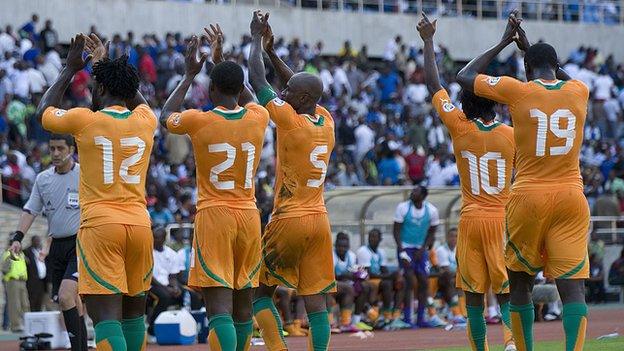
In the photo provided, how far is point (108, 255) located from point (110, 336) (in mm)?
620

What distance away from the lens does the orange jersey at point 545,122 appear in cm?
1156

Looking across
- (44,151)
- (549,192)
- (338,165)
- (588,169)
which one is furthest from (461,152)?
(588,169)

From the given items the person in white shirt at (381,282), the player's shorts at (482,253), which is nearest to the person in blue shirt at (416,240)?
the person in white shirt at (381,282)

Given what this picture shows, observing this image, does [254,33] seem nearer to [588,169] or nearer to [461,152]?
[461,152]

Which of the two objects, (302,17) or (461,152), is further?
(302,17)

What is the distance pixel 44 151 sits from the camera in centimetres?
2627

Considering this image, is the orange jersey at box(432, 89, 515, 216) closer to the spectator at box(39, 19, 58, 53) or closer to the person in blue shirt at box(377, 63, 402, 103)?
the spectator at box(39, 19, 58, 53)

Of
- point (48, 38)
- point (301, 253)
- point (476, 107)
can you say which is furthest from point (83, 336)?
point (48, 38)

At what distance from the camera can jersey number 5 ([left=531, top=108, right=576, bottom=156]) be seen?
38.0 feet

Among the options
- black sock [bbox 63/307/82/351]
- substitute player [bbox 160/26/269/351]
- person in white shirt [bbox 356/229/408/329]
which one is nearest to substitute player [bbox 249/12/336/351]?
substitute player [bbox 160/26/269/351]

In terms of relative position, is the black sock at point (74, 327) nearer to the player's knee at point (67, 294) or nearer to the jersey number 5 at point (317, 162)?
the player's knee at point (67, 294)

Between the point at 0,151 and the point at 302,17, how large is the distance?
15295 millimetres

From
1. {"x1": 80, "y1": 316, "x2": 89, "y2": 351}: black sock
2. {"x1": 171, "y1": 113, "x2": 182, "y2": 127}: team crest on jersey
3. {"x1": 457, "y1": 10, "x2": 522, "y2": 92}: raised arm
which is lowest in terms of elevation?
{"x1": 80, "y1": 316, "x2": 89, "y2": 351}: black sock

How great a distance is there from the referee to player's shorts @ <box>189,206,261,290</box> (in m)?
2.85
